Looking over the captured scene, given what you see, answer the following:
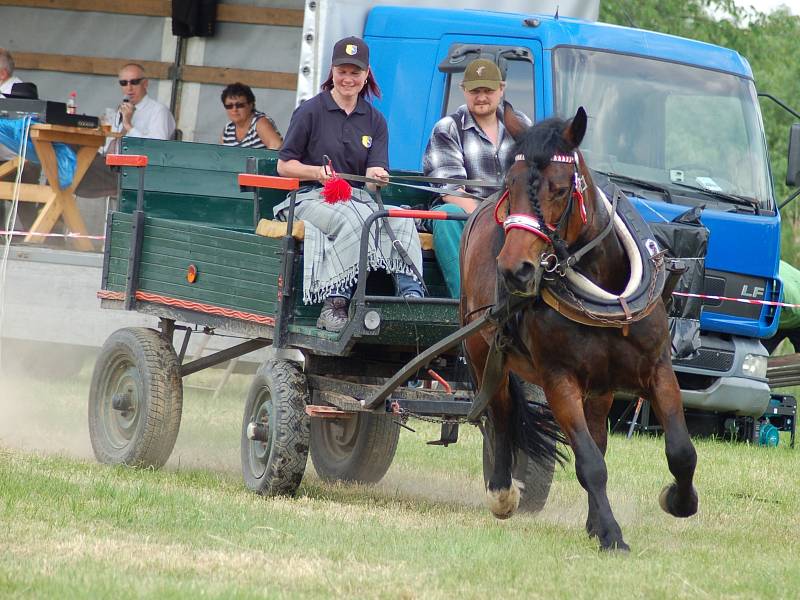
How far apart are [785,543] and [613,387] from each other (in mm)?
1152

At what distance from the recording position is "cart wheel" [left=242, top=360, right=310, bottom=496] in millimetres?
6711

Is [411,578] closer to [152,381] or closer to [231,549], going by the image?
[231,549]

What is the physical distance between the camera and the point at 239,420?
1017 cm

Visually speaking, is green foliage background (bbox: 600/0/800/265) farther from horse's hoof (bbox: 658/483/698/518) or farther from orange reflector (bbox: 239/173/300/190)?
horse's hoof (bbox: 658/483/698/518)

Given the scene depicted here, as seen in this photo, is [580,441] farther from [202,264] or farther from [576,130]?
[202,264]

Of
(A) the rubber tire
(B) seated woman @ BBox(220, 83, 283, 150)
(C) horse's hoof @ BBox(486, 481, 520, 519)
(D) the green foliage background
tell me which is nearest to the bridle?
(C) horse's hoof @ BBox(486, 481, 520, 519)


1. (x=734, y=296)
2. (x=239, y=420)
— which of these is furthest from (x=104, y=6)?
(x=734, y=296)

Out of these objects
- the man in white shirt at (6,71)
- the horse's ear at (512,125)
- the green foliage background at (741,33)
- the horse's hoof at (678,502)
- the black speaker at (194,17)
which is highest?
the green foliage background at (741,33)

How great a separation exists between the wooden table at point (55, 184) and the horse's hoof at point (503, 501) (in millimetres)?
5503

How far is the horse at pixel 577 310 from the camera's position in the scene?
538 centimetres

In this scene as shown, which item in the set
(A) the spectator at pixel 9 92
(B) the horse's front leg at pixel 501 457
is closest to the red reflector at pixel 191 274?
(B) the horse's front leg at pixel 501 457

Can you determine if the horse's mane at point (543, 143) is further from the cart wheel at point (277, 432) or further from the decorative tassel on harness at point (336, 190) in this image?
the cart wheel at point (277, 432)

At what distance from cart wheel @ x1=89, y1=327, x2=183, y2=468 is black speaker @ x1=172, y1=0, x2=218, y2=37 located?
5600 mm

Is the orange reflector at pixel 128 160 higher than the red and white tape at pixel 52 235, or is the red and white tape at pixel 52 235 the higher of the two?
the orange reflector at pixel 128 160
